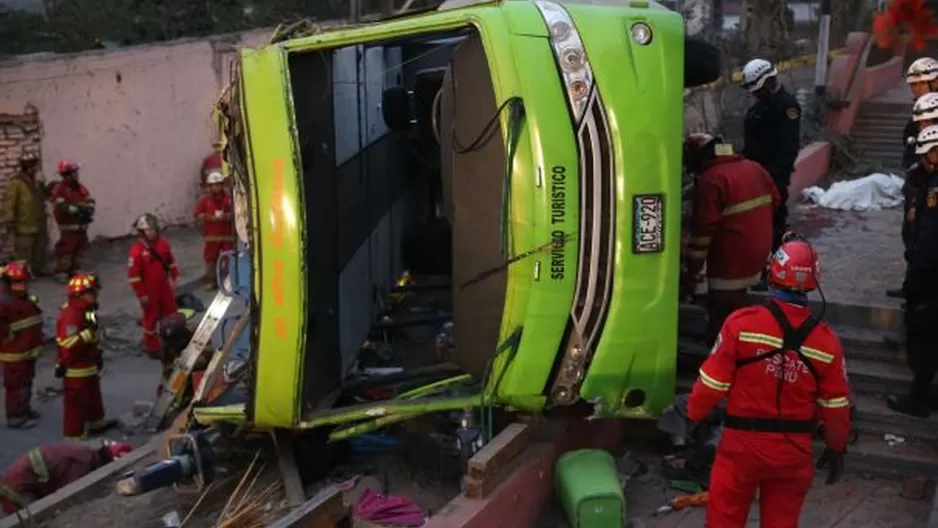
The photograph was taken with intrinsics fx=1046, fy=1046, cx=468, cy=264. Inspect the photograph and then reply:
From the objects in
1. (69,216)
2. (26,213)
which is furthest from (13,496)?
(26,213)

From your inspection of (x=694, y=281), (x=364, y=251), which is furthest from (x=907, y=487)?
(x=364, y=251)

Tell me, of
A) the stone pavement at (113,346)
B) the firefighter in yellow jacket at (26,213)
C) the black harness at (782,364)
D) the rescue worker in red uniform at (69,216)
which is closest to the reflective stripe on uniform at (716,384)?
the black harness at (782,364)

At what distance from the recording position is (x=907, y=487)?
5.38 meters

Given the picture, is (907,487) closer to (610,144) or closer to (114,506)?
(610,144)

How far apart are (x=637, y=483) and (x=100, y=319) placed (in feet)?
24.4

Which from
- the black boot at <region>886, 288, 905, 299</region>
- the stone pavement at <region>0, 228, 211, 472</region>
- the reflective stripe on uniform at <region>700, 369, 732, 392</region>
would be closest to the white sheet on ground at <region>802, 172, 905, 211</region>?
the black boot at <region>886, 288, 905, 299</region>

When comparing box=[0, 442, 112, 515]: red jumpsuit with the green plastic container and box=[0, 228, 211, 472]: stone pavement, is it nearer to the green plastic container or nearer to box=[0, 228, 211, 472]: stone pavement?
box=[0, 228, 211, 472]: stone pavement

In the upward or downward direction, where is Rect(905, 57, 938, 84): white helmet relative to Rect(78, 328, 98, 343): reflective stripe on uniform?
upward

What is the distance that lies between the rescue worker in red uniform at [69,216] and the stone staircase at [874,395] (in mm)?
8122

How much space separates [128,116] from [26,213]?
247 cm

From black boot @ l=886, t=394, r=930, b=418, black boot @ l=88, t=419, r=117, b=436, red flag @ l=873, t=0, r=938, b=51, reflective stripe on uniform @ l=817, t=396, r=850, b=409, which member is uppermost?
red flag @ l=873, t=0, r=938, b=51

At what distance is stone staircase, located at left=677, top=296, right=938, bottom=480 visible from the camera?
217 inches

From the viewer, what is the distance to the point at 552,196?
182 inches

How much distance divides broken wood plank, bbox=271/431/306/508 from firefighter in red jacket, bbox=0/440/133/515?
1414 millimetres
